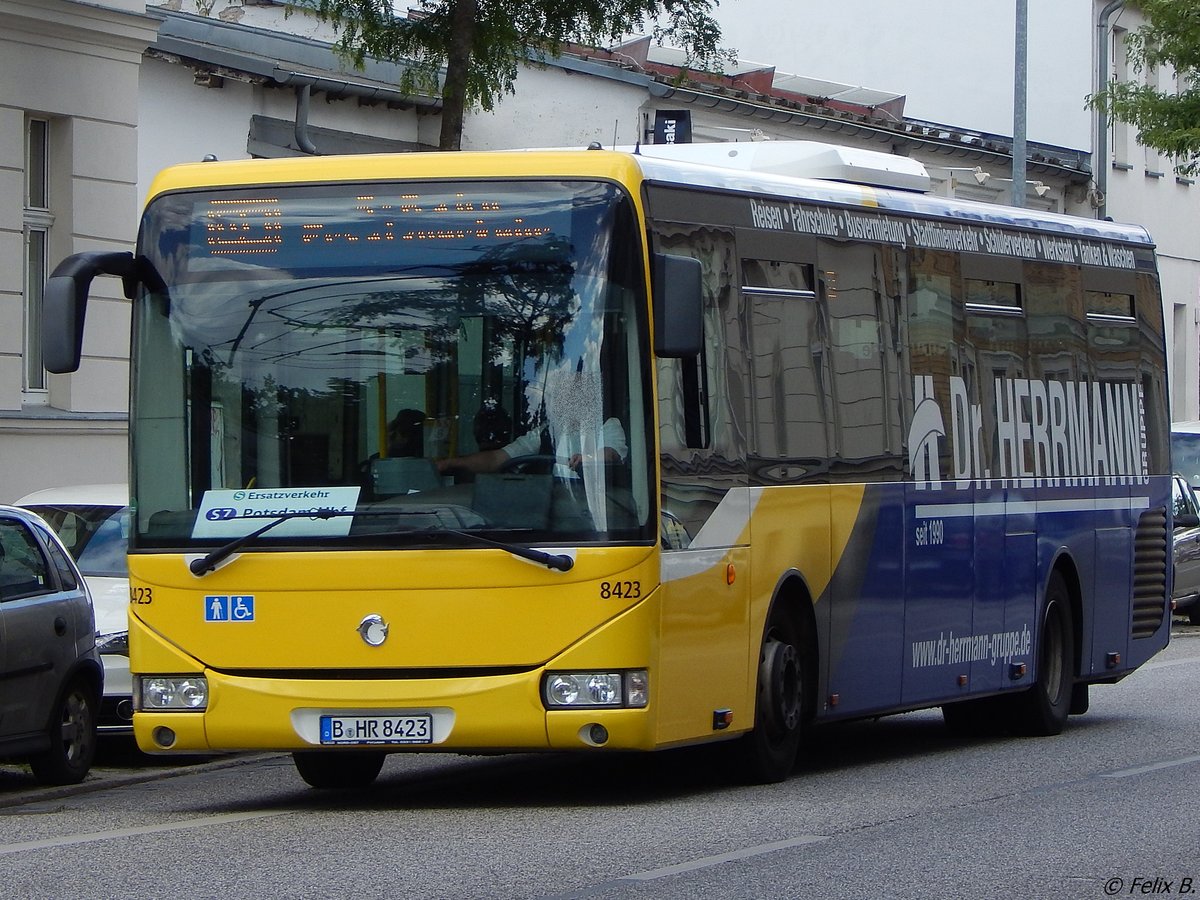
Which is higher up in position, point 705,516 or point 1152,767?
point 705,516

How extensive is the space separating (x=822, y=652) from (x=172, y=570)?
3.50 metres

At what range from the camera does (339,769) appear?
12.7 m

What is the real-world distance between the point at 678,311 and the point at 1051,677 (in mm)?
6256

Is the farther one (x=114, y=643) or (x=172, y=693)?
(x=114, y=643)

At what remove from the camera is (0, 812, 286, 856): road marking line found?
34.0 feet

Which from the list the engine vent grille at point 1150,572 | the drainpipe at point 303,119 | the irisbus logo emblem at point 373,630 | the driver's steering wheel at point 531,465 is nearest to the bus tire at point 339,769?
the irisbus logo emblem at point 373,630

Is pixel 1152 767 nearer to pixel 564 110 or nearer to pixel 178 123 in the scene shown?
pixel 178 123

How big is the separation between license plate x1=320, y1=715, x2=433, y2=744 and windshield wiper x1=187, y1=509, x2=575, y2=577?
81 centimetres

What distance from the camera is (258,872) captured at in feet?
30.5

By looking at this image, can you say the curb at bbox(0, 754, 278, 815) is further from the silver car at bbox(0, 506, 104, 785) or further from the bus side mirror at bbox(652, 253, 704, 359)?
the bus side mirror at bbox(652, 253, 704, 359)

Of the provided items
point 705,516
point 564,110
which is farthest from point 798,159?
point 564,110

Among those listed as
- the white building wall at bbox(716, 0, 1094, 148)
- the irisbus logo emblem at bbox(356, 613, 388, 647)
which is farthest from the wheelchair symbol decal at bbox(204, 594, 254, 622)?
the white building wall at bbox(716, 0, 1094, 148)

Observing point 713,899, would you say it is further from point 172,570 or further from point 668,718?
point 172,570

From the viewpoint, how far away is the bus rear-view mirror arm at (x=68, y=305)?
35.9 feet
